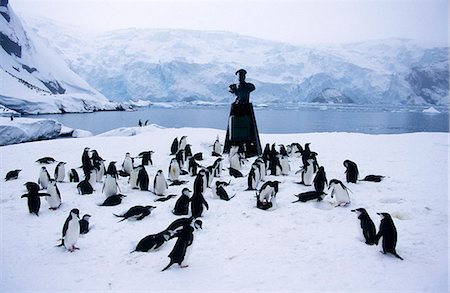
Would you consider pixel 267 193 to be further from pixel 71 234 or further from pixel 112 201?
pixel 71 234

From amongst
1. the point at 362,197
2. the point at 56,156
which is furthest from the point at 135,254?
the point at 56,156

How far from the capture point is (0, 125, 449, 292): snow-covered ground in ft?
11.7

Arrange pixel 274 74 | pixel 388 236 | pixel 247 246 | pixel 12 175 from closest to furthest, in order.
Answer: pixel 388 236, pixel 247 246, pixel 12 175, pixel 274 74

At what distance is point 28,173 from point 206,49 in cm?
9394

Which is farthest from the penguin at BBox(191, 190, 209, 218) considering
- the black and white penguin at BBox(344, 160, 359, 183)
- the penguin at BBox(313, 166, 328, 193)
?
the black and white penguin at BBox(344, 160, 359, 183)

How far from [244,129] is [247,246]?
20.4 feet

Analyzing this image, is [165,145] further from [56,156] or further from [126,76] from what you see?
[126,76]

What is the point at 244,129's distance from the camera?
10.3m

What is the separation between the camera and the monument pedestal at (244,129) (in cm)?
1019

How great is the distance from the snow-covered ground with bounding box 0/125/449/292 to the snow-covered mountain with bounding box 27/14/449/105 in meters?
64.7

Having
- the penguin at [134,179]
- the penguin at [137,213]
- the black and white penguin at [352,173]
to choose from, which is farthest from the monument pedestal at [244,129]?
the penguin at [137,213]

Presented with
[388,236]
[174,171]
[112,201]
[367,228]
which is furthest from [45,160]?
[388,236]

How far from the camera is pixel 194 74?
73062mm

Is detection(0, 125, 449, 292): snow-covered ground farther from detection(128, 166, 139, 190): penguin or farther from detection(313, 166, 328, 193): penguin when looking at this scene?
detection(313, 166, 328, 193): penguin
